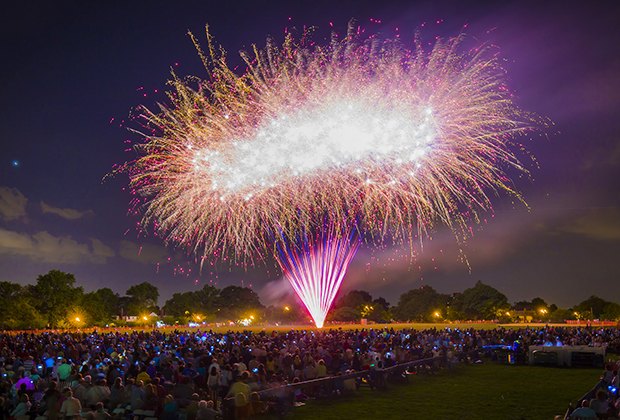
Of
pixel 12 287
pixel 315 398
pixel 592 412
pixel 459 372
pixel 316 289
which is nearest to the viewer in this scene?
pixel 592 412

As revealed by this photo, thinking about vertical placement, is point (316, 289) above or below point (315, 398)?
above

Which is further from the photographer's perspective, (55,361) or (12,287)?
(12,287)

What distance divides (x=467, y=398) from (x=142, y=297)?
124 meters

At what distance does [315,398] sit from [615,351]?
2609 centimetres

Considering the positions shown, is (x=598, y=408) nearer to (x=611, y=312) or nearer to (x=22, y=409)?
(x=22, y=409)

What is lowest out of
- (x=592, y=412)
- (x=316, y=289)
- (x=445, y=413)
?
(x=445, y=413)

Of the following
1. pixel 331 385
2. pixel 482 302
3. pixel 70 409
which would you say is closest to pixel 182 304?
pixel 482 302

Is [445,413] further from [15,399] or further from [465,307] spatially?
[465,307]

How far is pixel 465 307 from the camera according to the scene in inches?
4702

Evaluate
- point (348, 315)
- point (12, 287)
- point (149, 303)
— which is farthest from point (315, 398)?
point (149, 303)

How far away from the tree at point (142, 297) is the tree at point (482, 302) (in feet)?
240

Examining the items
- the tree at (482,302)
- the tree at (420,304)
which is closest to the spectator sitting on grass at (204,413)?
the tree at (482,302)

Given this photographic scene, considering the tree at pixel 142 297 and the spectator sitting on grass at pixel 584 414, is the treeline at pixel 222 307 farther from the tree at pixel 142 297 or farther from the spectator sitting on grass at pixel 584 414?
the spectator sitting on grass at pixel 584 414

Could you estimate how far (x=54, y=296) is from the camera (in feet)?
Result: 307
